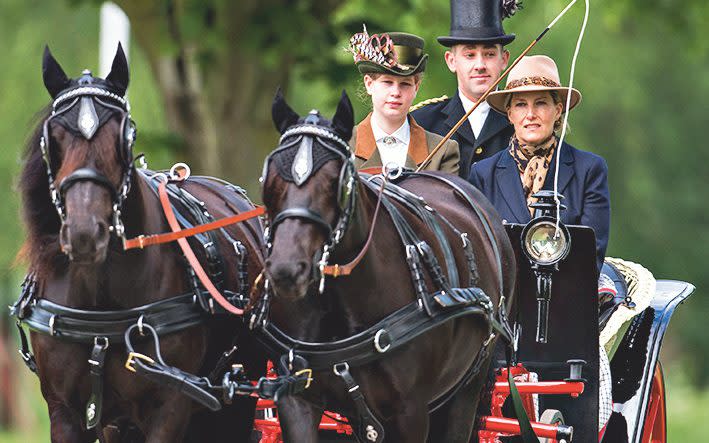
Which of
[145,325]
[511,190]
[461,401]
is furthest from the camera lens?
[511,190]

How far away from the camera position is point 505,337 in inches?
237

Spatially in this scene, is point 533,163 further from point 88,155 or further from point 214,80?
point 214,80

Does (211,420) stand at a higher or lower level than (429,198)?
lower

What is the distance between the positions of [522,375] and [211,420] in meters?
1.55

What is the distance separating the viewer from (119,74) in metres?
5.11

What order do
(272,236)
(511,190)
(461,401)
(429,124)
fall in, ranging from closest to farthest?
(272,236) → (461,401) → (511,190) → (429,124)

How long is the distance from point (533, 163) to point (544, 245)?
62 centimetres

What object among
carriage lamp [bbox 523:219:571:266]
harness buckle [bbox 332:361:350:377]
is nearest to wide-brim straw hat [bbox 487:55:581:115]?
carriage lamp [bbox 523:219:571:266]

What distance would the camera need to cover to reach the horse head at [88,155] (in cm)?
472

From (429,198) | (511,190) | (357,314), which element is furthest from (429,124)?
(357,314)

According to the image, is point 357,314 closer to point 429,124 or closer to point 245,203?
point 245,203

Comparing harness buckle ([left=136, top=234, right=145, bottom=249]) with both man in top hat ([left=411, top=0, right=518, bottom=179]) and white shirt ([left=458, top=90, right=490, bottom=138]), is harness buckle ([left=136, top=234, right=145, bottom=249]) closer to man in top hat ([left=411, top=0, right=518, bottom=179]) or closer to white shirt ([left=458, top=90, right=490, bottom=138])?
man in top hat ([left=411, top=0, right=518, bottom=179])

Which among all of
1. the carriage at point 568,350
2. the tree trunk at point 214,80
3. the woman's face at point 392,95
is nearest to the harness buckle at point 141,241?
the carriage at point 568,350

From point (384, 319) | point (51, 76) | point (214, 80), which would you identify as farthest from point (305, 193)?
point (214, 80)
